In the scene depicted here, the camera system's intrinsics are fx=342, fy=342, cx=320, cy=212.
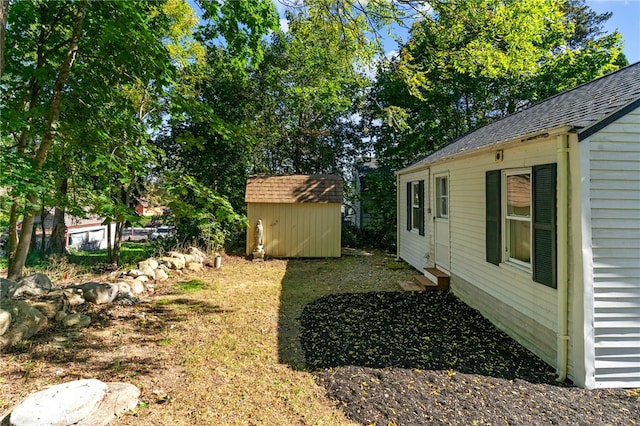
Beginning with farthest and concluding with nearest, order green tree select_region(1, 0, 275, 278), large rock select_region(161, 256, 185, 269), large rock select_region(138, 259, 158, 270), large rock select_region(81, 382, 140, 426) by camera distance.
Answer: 1. large rock select_region(161, 256, 185, 269)
2. large rock select_region(138, 259, 158, 270)
3. green tree select_region(1, 0, 275, 278)
4. large rock select_region(81, 382, 140, 426)

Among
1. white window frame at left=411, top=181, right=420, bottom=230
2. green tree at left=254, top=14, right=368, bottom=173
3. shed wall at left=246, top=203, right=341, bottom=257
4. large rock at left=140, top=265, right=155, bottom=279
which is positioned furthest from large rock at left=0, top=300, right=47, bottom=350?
green tree at left=254, top=14, right=368, bottom=173

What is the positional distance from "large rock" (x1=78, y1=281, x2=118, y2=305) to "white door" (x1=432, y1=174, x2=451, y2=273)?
21.0 ft

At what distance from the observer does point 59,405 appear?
2.69 metres

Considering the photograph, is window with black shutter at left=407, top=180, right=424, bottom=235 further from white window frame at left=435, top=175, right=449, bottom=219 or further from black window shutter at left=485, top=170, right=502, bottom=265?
black window shutter at left=485, top=170, right=502, bottom=265

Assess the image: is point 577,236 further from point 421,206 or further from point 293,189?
point 293,189

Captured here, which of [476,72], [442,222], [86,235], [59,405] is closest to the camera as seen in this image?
[59,405]

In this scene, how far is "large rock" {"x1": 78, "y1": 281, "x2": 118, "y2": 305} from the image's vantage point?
5.69m

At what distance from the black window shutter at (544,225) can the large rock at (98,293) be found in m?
6.51

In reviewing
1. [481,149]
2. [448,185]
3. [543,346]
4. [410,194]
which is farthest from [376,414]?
[410,194]

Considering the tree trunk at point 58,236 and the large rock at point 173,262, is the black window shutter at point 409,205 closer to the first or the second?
the large rock at point 173,262

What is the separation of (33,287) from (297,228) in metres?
7.27

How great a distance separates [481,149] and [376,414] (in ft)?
13.2

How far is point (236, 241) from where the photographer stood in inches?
504

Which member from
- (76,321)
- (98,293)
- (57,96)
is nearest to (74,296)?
(98,293)
